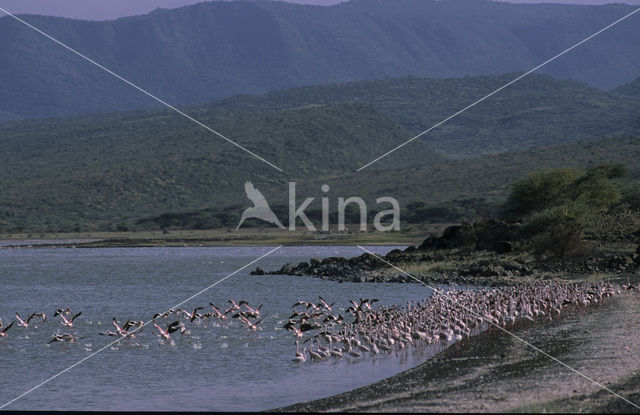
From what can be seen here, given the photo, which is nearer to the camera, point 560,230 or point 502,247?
point 560,230

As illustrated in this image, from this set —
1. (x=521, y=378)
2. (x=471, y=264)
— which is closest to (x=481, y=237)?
(x=471, y=264)

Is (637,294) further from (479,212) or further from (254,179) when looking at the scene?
(254,179)

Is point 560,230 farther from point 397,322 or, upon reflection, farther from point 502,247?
point 397,322

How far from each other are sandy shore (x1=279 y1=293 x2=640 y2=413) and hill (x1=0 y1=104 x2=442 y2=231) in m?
85.1

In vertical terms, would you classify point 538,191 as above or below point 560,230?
above

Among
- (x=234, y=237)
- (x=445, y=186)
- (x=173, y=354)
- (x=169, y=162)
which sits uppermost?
(x=169, y=162)

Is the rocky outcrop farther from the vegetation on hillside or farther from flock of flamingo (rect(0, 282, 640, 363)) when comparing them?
flock of flamingo (rect(0, 282, 640, 363))

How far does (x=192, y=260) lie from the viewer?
65.4 meters

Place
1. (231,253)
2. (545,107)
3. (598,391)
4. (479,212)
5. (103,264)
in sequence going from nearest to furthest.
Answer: (598,391), (103,264), (231,253), (479,212), (545,107)

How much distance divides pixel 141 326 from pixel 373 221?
69757mm

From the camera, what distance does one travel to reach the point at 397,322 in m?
25.1

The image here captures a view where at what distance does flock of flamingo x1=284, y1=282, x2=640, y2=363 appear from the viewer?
23297 mm

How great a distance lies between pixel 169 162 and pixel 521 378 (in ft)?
364

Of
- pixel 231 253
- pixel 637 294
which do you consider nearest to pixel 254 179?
pixel 231 253
